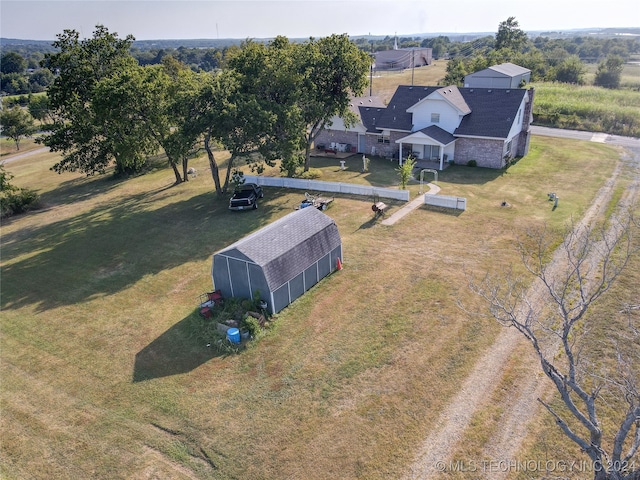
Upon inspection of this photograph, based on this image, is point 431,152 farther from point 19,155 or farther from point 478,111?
point 19,155

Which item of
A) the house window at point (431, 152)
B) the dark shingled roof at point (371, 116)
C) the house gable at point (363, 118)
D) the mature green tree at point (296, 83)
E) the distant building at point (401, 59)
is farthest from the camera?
the distant building at point (401, 59)

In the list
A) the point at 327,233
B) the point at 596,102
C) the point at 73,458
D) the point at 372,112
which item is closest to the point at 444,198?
the point at 327,233

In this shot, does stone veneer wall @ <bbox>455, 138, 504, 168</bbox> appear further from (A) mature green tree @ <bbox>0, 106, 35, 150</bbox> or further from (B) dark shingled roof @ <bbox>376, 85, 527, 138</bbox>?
(A) mature green tree @ <bbox>0, 106, 35, 150</bbox>

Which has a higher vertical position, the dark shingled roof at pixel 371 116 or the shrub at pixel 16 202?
the dark shingled roof at pixel 371 116

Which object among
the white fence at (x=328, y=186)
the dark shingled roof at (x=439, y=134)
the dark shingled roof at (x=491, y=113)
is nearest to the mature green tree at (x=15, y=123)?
the white fence at (x=328, y=186)

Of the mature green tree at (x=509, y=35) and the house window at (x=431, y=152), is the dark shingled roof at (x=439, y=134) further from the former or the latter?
the mature green tree at (x=509, y=35)

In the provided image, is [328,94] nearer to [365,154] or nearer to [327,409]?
[365,154]

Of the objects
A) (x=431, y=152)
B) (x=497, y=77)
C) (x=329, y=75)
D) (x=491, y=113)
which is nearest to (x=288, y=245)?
(x=329, y=75)
